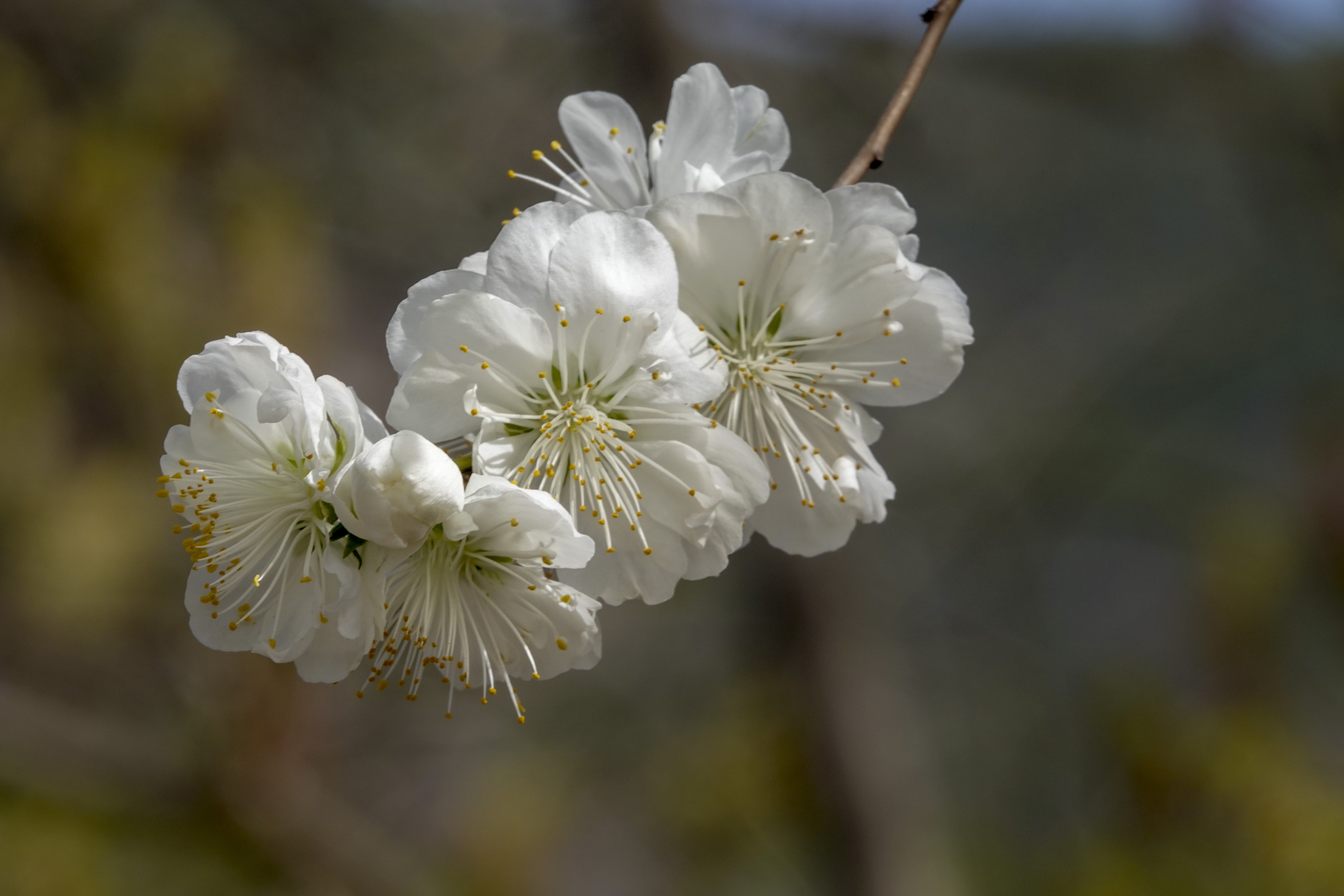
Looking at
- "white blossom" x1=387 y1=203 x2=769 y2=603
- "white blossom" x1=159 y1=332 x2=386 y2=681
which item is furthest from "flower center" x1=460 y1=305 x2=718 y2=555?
"white blossom" x1=159 y1=332 x2=386 y2=681

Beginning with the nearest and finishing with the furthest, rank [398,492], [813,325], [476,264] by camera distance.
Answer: [398,492] < [476,264] < [813,325]

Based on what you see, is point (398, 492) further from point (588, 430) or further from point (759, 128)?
point (759, 128)

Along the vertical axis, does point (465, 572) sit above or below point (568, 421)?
below

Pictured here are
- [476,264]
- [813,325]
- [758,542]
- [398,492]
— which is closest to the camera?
[398,492]

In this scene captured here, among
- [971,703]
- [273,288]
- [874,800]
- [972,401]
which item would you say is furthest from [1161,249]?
[273,288]

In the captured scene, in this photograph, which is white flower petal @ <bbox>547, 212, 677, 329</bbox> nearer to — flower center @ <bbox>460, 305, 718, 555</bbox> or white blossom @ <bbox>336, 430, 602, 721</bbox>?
flower center @ <bbox>460, 305, 718, 555</bbox>

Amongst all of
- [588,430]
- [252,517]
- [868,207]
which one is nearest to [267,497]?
[252,517]
